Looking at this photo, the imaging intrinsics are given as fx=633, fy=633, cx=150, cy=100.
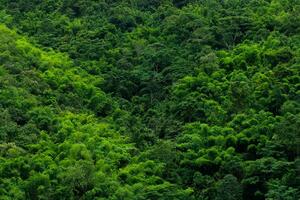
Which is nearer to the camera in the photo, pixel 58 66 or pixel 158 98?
pixel 158 98

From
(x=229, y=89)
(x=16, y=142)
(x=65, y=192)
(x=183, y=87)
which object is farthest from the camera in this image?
(x=183, y=87)

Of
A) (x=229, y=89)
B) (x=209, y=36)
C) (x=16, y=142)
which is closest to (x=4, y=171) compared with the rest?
(x=16, y=142)

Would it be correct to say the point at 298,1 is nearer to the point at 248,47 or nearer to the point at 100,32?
the point at 248,47

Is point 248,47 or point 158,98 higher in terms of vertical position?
point 248,47

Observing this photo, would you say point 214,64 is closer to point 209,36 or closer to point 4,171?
point 209,36

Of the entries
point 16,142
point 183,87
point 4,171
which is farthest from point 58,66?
point 4,171

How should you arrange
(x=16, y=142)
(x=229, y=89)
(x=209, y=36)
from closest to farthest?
(x=16, y=142), (x=229, y=89), (x=209, y=36)
